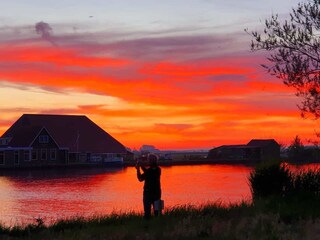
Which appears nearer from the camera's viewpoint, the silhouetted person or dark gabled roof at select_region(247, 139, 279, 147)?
the silhouetted person

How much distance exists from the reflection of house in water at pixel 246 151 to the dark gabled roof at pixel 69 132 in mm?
38300

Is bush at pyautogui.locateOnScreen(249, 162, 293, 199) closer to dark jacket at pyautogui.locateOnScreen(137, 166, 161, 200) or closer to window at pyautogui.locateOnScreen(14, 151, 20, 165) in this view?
dark jacket at pyautogui.locateOnScreen(137, 166, 161, 200)

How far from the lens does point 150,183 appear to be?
51.0 feet

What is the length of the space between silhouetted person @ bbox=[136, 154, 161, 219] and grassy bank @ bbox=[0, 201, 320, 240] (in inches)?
17.3

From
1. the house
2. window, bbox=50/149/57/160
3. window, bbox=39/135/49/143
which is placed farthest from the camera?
window, bbox=50/149/57/160

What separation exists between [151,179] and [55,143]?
9644cm

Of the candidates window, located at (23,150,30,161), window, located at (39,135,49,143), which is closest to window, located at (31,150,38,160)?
window, located at (23,150,30,161)

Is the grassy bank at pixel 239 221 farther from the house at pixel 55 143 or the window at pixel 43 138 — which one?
the window at pixel 43 138

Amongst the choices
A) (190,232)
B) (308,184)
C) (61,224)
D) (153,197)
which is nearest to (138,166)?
(153,197)

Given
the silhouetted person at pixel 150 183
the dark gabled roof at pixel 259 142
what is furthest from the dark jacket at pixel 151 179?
the dark gabled roof at pixel 259 142

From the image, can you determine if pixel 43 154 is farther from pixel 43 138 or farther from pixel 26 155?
pixel 26 155

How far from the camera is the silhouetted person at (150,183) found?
1544 centimetres

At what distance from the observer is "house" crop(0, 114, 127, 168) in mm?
105812

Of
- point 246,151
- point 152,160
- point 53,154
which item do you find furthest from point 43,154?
point 152,160
